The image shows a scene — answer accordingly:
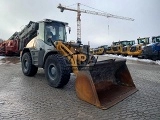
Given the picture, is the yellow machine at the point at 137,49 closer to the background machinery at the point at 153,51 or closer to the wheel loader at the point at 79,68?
the background machinery at the point at 153,51

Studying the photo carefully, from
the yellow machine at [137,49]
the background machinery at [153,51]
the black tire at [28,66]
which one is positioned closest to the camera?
the black tire at [28,66]

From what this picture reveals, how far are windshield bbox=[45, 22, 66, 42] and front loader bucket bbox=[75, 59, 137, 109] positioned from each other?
9.13ft

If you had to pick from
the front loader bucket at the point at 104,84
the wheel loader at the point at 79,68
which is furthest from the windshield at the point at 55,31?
the front loader bucket at the point at 104,84

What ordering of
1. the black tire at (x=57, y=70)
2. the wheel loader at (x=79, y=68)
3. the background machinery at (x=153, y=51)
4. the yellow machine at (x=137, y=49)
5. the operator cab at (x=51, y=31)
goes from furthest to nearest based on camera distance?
the yellow machine at (x=137, y=49) → the background machinery at (x=153, y=51) → the operator cab at (x=51, y=31) → the black tire at (x=57, y=70) → the wheel loader at (x=79, y=68)

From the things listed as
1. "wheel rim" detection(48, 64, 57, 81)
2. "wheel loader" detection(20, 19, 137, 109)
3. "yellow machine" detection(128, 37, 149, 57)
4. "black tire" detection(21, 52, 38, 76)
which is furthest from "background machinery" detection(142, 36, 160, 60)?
"wheel rim" detection(48, 64, 57, 81)

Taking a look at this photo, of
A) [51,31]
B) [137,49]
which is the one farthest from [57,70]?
[137,49]

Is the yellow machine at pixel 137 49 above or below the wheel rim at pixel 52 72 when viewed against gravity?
above

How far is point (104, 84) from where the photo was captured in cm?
645

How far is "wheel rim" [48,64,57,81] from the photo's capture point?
728 centimetres

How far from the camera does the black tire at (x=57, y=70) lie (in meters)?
6.83

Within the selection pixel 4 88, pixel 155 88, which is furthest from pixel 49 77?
pixel 155 88

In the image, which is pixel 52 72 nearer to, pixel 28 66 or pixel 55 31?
pixel 55 31

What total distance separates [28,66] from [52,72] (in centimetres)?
224

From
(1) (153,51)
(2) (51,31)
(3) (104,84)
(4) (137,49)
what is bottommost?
(3) (104,84)
